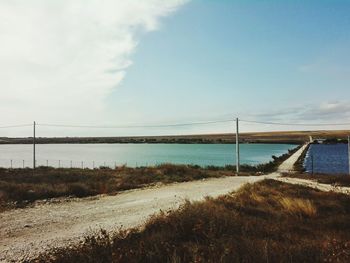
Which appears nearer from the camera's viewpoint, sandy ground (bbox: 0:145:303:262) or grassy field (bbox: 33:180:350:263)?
grassy field (bbox: 33:180:350:263)

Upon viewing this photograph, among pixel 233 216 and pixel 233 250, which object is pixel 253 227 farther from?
pixel 233 250

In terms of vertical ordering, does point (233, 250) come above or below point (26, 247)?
above

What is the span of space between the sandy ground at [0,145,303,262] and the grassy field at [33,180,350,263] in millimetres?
1253

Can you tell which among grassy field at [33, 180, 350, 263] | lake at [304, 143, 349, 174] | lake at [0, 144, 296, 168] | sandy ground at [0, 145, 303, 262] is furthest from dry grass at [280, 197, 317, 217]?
lake at [0, 144, 296, 168]

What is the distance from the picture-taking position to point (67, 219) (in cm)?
1338

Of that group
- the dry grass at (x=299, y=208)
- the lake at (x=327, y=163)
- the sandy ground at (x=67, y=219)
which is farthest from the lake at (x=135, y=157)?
the dry grass at (x=299, y=208)

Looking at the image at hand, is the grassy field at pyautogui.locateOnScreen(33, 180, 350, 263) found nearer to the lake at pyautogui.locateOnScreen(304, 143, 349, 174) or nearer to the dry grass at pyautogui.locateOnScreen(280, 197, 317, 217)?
the dry grass at pyautogui.locateOnScreen(280, 197, 317, 217)

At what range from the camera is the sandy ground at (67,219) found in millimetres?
9695

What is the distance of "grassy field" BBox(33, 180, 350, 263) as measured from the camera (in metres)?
6.90

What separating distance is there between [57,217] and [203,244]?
7.36m

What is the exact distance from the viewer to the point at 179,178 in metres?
29.5

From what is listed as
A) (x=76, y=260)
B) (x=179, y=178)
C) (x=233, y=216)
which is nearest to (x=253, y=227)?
(x=233, y=216)

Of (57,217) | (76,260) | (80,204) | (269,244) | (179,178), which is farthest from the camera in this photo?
(179,178)

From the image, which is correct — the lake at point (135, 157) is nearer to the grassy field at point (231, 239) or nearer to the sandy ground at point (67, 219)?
the sandy ground at point (67, 219)
